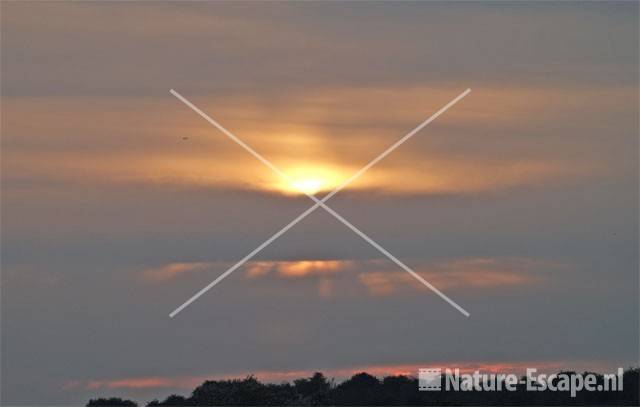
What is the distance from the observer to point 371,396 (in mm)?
95000

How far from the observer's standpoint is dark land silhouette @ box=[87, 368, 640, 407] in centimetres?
9181

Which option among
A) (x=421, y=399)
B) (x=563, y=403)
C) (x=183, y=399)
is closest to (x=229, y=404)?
(x=183, y=399)

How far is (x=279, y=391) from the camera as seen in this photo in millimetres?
96000

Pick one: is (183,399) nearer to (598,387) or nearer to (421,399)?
(421,399)

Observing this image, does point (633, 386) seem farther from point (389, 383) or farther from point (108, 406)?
point (108, 406)

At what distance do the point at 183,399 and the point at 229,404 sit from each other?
8.20 feet

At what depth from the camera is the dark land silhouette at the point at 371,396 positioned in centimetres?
9181

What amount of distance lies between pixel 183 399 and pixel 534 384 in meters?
15.4

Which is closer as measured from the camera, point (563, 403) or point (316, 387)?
point (563, 403)

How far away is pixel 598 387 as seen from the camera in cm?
Result: 9375

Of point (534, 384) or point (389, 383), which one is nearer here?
point (534, 384)

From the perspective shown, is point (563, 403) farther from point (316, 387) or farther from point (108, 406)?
point (108, 406)

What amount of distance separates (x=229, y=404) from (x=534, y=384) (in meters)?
13.3

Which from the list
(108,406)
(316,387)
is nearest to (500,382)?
A: (316,387)
